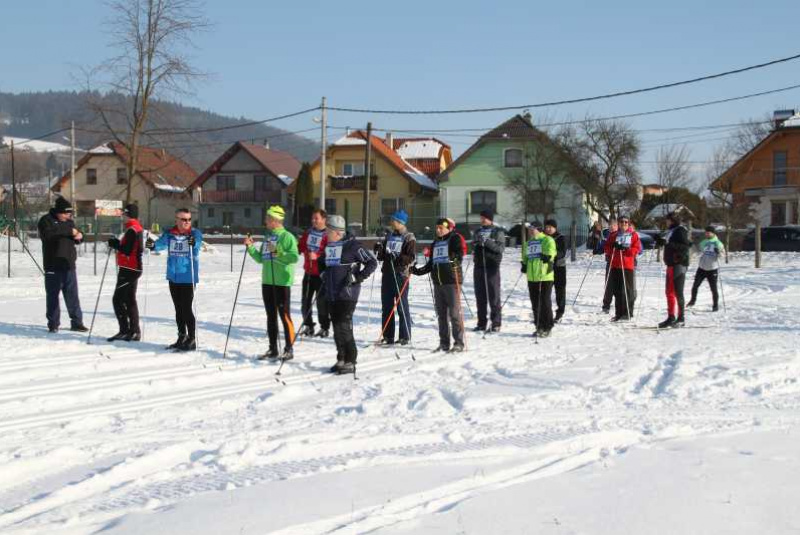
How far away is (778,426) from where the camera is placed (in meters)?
6.29

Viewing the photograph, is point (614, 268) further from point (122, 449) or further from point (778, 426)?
point (122, 449)

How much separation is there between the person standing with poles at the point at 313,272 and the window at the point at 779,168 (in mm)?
41634

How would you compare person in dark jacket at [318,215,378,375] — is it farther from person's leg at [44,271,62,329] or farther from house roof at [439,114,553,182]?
house roof at [439,114,553,182]

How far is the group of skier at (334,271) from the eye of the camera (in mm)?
9008

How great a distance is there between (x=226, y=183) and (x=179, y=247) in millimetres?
51612

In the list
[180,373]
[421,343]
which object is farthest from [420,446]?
[421,343]

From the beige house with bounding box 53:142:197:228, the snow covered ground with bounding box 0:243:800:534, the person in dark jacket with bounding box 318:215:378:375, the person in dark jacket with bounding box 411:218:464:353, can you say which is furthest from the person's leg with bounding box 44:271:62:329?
the beige house with bounding box 53:142:197:228

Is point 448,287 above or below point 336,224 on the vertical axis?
below

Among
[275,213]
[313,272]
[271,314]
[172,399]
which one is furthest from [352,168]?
[172,399]

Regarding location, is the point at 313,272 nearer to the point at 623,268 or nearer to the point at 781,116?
the point at 623,268

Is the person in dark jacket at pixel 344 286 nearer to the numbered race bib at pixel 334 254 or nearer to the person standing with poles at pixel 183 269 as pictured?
the numbered race bib at pixel 334 254

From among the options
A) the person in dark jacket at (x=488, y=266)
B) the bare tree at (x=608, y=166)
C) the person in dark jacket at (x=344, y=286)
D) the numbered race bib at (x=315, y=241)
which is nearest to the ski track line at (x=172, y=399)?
the person in dark jacket at (x=344, y=286)

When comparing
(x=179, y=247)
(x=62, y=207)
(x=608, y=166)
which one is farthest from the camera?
(x=608, y=166)

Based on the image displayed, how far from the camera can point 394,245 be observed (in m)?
10.6
